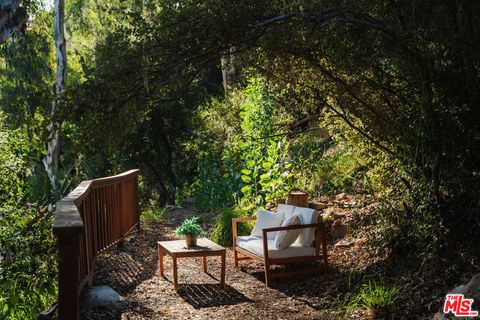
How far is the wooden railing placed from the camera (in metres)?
3.88

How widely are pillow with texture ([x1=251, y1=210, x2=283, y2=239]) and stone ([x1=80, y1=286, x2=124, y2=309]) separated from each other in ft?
7.13

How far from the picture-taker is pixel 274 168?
932cm

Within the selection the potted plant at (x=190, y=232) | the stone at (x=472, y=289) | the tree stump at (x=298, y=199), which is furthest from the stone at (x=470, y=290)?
the tree stump at (x=298, y=199)

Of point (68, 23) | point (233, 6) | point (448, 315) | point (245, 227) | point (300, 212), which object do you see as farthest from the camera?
point (68, 23)

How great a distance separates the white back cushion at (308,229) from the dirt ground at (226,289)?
15.6 inches

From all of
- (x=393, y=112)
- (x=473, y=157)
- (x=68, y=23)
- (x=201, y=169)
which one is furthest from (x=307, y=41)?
(x=68, y=23)

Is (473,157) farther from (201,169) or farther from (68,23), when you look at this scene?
(68,23)

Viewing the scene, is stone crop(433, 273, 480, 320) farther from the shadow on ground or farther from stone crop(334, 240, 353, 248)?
stone crop(334, 240, 353, 248)

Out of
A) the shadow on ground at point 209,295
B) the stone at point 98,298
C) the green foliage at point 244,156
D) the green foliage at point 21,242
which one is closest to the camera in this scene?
the green foliage at point 21,242

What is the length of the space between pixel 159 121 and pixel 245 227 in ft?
18.8

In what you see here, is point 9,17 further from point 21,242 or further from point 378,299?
point 378,299

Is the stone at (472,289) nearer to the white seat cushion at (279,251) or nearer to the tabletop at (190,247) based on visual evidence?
the white seat cushion at (279,251)

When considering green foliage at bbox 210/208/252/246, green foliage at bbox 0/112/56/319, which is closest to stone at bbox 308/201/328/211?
green foliage at bbox 210/208/252/246

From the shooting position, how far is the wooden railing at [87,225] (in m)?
3.88
